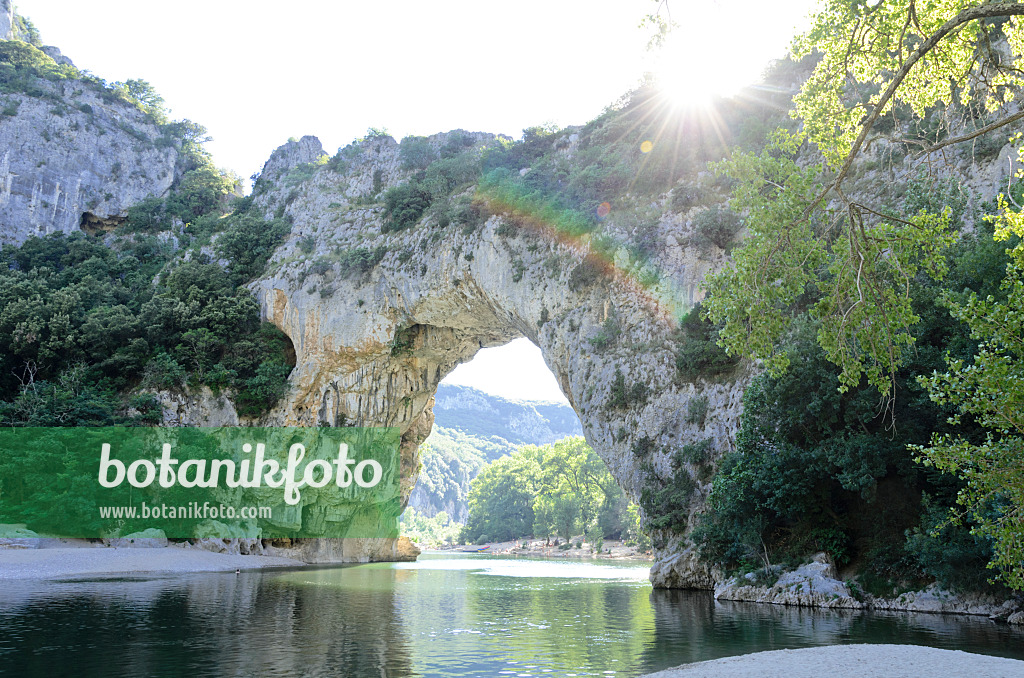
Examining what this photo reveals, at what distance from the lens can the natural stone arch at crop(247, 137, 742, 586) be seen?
2600 cm

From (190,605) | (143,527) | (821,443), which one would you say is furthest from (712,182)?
(143,527)

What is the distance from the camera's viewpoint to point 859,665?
8484mm

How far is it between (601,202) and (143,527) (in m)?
28.0

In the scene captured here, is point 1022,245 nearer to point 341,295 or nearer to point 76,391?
point 341,295

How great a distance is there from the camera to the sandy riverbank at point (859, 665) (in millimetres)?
7858

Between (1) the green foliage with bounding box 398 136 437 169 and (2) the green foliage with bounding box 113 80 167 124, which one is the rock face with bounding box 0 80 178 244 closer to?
(2) the green foliage with bounding box 113 80 167 124

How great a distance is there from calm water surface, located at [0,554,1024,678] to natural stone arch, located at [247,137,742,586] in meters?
6.61

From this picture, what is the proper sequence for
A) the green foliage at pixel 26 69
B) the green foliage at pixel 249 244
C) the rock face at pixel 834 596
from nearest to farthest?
1. the rock face at pixel 834 596
2. the green foliage at pixel 249 244
3. the green foliage at pixel 26 69

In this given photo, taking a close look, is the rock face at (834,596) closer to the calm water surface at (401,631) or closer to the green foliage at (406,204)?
the calm water surface at (401,631)

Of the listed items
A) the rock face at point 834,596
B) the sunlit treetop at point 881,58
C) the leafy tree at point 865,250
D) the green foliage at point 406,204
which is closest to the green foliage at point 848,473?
the rock face at point 834,596

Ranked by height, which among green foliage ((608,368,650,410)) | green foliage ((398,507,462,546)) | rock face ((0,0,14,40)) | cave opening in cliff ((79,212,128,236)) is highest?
rock face ((0,0,14,40))

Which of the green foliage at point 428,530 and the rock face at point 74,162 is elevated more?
the rock face at point 74,162
